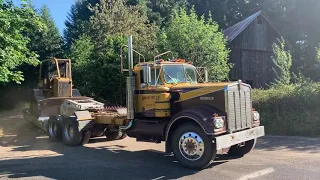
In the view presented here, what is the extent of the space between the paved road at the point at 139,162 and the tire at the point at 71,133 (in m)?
0.33

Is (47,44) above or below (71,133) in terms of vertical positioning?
above

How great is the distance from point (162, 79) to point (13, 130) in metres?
10.4

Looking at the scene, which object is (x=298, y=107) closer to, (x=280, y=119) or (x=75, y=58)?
(x=280, y=119)

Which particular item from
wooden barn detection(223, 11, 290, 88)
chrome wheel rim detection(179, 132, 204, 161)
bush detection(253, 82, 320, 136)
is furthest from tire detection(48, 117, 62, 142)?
wooden barn detection(223, 11, 290, 88)

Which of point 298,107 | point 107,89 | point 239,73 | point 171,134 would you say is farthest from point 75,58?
point 171,134

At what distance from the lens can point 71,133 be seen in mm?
12109

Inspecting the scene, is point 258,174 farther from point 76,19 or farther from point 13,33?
point 76,19

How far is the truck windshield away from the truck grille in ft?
5.92

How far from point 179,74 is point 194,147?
262cm

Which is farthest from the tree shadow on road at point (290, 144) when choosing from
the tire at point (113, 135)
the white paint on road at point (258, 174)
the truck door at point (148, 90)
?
the tire at point (113, 135)

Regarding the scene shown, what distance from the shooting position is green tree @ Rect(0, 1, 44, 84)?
511 inches

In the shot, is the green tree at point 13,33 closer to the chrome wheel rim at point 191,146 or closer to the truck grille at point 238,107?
the chrome wheel rim at point 191,146

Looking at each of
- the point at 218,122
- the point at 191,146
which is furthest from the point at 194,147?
the point at 218,122

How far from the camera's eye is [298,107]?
14.5 m
